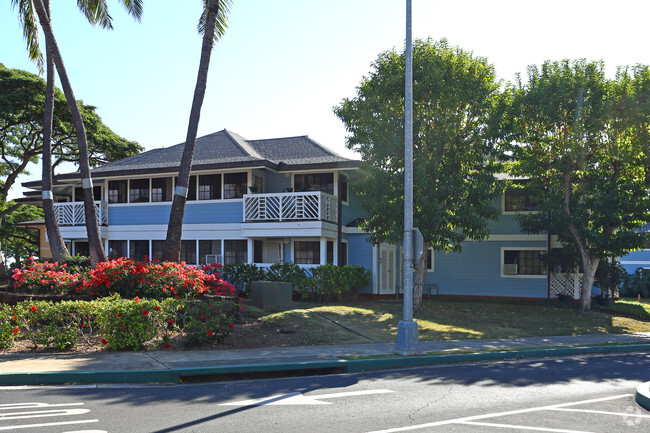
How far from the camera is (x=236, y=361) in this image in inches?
433

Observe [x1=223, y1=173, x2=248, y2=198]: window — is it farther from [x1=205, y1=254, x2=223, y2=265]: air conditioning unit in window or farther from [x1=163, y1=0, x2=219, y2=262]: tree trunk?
[x1=163, y1=0, x2=219, y2=262]: tree trunk

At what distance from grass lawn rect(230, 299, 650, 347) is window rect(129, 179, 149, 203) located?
1100 cm

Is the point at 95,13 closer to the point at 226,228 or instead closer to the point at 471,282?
the point at 226,228

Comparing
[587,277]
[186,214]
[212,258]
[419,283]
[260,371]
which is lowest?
[260,371]

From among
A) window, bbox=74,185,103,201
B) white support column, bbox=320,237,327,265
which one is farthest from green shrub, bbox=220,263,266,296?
window, bbox=74,185,103,201

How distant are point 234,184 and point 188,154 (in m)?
6.55

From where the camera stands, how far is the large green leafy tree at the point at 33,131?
2969 cm

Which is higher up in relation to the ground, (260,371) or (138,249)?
(138,249)

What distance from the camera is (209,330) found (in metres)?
12.6

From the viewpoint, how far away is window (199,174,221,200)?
2438 cm

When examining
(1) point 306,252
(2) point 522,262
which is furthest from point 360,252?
(2) point 522,262

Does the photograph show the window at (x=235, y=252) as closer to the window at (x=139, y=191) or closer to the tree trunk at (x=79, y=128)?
the window at (x=139, y=191)

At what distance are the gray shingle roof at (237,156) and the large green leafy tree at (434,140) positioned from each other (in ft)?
8.13

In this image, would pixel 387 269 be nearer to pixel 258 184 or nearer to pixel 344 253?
pixel 344 253
